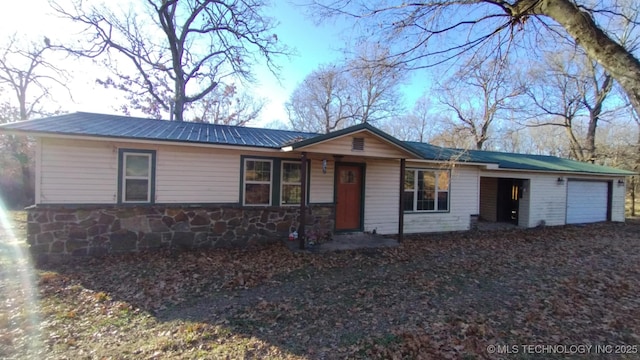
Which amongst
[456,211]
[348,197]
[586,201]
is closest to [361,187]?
[348,197]

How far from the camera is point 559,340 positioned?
379 cm

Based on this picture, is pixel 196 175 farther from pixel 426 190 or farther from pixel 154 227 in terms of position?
pixel 426 190

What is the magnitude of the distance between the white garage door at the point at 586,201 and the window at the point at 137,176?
56.9 feet

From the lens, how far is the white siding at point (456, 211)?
10.9 meters

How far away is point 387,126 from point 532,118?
1189 cm

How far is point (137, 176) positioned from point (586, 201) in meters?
19.1

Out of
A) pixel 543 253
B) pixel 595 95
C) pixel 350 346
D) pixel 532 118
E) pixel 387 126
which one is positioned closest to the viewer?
pixel 350 346

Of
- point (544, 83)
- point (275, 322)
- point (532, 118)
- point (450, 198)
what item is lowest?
point (275, 322)

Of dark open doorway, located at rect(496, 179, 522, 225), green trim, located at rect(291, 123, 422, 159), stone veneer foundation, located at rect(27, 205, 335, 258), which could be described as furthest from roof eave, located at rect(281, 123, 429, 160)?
dark open doorway, located at rect(496, 179, 522, 225)

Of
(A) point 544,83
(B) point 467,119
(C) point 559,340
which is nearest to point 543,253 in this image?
(C) point 559,340

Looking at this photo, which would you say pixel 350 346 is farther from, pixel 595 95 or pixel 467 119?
pixel 595 95

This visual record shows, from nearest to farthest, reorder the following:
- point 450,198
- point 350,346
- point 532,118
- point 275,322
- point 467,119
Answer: point 350,346, point 275,322, point 450,198, point 532,118, point 467,119

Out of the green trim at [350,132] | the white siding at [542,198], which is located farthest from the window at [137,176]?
the white siding at [542,198]

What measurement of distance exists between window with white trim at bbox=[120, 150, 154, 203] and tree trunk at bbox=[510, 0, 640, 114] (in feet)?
27.1
